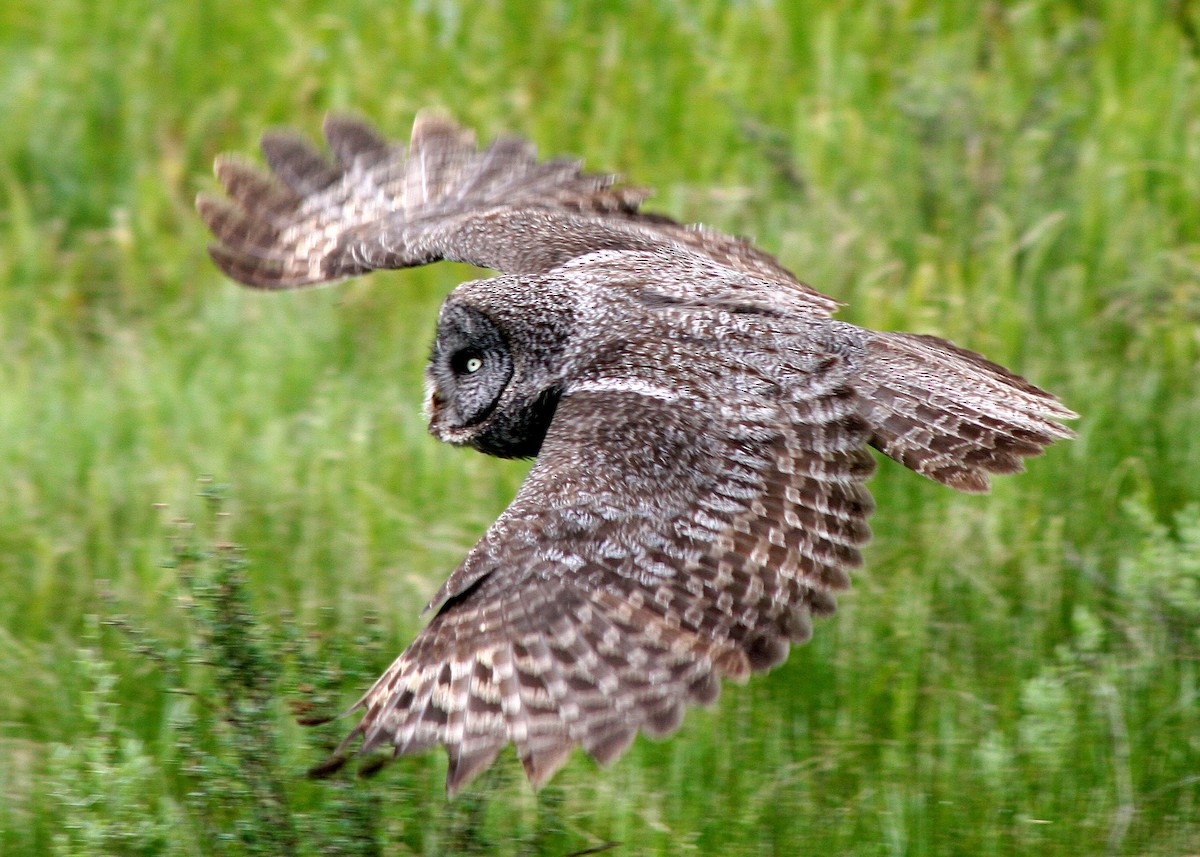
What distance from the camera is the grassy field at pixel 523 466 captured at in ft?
13.8

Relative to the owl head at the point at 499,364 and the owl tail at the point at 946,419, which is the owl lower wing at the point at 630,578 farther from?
the owl head at the point at 499,364

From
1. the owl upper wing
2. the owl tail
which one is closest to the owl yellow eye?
the owl upper wing

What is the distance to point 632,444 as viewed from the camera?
4066 mm

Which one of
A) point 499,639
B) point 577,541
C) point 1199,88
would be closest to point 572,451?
point 577,541

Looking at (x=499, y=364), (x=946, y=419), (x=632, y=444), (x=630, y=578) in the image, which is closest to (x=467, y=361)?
(x=499, y=364)

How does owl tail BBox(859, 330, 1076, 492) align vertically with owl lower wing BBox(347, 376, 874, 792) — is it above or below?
above

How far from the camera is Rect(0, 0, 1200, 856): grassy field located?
13.8ft

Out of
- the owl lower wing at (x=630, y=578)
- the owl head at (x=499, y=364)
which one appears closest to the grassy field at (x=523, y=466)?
the owl lower wing at (x=630, y=578)

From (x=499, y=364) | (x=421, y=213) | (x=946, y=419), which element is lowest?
(x=946, y=419)

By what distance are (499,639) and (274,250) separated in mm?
2527

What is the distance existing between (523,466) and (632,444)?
5.70 ft

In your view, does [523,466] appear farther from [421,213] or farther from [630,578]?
[630,578]

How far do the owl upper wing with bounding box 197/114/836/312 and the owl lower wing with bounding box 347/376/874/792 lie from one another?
944 mm

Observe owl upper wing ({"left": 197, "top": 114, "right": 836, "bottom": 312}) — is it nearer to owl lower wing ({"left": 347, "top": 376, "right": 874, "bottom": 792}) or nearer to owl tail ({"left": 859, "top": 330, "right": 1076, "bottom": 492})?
owl tail ({"left": 859, "top": 330, "right": 1076, "bottom": 492})
